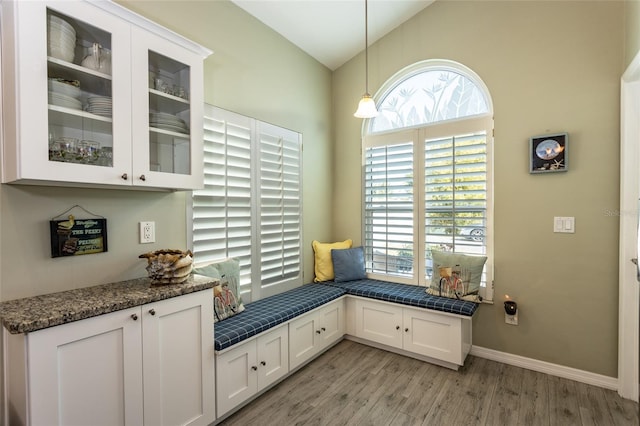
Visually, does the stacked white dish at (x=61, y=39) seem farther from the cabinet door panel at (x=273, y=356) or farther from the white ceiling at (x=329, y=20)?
the cabinet door panel at (x=273, y=356)

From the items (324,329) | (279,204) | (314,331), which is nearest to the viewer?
(314,331)

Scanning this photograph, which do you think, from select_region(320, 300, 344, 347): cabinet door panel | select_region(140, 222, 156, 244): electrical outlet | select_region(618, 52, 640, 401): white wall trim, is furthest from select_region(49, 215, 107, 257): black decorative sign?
select_region(618, 52, 640, 401): white wall trim

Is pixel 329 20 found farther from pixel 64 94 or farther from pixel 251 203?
pixel 64 94

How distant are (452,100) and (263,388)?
2912 millimetres

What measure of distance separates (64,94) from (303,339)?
2204mm

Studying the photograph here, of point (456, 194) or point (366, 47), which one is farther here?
point (366, 47)

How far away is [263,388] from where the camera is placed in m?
2.19

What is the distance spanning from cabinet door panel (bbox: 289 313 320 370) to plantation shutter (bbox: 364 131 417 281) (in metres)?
1.02

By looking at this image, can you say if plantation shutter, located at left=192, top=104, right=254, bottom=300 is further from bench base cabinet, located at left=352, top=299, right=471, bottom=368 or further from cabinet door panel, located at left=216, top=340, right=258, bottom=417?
bench base cabinet, located at left=352, top=299, right=471, bottom=368

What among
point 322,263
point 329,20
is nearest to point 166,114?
point 329,20

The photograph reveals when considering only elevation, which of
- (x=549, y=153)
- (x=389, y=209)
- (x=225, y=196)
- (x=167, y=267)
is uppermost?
(x=549, y=153)

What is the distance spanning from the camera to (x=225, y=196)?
2.39m

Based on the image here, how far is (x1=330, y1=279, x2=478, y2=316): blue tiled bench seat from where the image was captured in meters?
2.50

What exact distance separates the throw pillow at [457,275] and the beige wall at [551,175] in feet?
0.73
